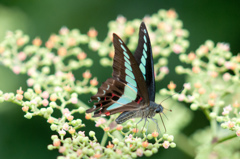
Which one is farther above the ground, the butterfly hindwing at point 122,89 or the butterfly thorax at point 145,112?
the butterfly hindwing at point 122,89

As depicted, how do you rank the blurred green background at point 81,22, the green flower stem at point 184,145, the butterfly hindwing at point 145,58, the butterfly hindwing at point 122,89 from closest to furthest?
the butterfly hindwing at point 122,89
the butterfly hindwing at point 145,58
the green flower stem at point 184,145
the blurred green background at point 81,22

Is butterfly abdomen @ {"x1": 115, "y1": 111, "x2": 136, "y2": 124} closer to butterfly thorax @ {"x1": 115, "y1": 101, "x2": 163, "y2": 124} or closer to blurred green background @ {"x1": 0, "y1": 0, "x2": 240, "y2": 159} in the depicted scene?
butterfly thorax @ {"x1": 115, "y1": 101, "x2": 163, "y2": 124}

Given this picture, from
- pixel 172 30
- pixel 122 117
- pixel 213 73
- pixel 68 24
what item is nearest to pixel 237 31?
pixel 172 30

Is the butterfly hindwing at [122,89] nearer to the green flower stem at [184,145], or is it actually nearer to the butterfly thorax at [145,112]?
the butterfly thorax at [145,112]

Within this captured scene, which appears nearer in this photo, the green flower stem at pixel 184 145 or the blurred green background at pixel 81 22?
the green flower stem at pixel 184 145

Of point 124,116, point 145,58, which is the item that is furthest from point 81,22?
point 124,116

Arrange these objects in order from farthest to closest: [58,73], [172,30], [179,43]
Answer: [172,30]
[179,43]
[58,73]

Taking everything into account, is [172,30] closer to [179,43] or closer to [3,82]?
[179,43]

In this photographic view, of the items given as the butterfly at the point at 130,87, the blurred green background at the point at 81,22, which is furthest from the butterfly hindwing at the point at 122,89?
the blurred green background at the point at 81,22
